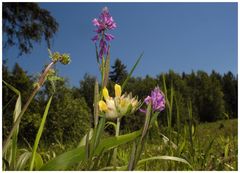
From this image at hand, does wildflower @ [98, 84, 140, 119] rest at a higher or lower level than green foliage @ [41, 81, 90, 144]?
lower

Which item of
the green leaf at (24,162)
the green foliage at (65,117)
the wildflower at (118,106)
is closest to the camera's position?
the wildflower at (118,106)

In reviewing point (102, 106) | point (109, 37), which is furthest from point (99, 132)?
point (109, 37)

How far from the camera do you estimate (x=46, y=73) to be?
3.42ft

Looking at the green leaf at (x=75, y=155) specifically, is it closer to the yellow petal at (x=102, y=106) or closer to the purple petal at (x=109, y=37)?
the yellow petal at (x=102, y=106)

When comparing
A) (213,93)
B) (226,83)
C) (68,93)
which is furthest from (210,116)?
(68,93)

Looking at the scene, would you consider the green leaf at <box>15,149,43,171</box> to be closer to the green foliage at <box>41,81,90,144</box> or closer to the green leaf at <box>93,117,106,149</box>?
the green leaf at <box>93,117,106,149</box>

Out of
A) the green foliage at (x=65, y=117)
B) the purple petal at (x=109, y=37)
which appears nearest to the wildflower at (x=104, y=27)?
the purple petal at (x=109, y=37)

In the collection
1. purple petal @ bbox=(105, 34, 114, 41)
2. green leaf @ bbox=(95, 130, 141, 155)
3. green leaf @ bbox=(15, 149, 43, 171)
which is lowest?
green leaf @ bbox=(15, 149, 43, 171)

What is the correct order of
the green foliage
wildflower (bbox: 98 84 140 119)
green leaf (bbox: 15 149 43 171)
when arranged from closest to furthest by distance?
1. wildflower (bbox: 98 84 140 119)
2. green leaf (bbox: 15 149 43 171)
3. the green foliage

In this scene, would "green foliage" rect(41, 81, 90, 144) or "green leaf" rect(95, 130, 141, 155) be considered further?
"green foliage" rect(41, 81, 90, 144)

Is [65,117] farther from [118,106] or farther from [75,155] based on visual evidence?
[118,106]

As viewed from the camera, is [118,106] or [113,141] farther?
[113,141]

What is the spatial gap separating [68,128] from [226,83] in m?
22.5

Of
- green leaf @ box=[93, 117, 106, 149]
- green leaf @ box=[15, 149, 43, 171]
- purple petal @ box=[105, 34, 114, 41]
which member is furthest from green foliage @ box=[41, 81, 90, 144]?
green leaf @ box=[93, 117, 106, 149]
